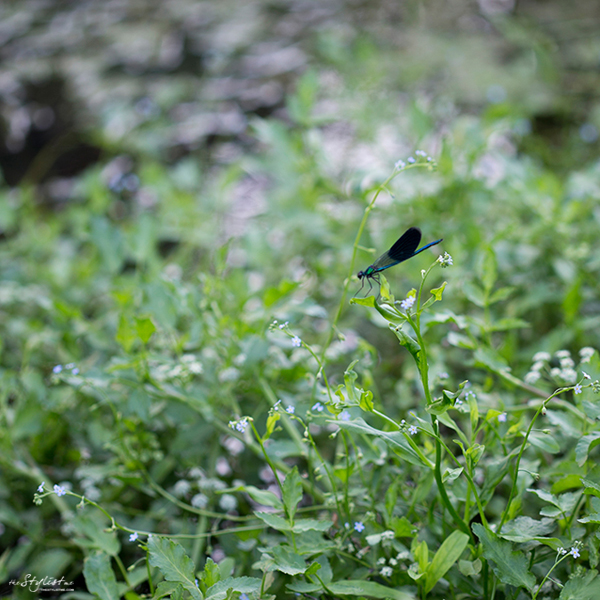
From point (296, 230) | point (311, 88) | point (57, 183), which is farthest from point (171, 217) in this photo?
point (57, 183)

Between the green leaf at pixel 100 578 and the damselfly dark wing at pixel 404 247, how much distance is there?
0.52m

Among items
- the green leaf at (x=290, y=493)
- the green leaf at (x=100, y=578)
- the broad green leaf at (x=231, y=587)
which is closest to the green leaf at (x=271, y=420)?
the green leaf at (x=290, y=493)

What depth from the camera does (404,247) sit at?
64 centimetres

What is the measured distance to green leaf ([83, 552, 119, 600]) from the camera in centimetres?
66

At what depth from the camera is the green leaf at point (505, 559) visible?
58cm

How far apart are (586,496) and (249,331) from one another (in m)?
0.55

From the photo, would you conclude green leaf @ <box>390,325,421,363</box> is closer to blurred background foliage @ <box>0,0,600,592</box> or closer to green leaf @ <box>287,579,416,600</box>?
blurred background foliage @ <box>0,0,600,592</box>

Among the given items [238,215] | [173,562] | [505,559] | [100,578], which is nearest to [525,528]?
[505,559]

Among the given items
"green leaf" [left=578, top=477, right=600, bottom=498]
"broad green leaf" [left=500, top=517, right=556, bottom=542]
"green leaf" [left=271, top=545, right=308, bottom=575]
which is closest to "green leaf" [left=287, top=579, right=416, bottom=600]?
"green leaf" [left=271, top=545, right=308, bottom=575]

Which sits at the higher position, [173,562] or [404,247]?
[404,247]

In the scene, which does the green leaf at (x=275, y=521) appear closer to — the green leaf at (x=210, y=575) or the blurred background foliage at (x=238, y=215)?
the green leaf at (x=210, y=575)

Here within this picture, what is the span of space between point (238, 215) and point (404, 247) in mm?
1122

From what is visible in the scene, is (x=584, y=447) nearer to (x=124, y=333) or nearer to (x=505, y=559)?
(x=505, y=559)

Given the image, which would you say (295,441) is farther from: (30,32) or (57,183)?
(30,32)
